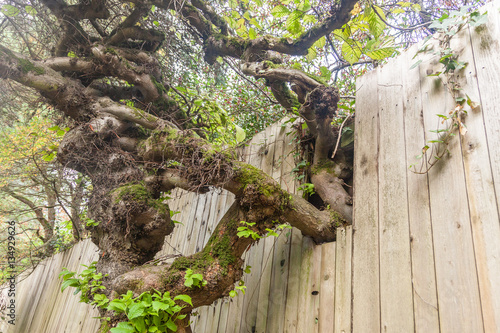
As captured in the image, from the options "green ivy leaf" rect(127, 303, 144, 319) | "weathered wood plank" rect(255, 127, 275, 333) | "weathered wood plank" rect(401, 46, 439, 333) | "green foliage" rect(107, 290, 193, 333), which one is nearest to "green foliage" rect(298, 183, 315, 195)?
"weathered wood plank" rect(255, 127, 275, 333)

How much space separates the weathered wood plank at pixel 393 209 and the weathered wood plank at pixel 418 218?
0.08ft

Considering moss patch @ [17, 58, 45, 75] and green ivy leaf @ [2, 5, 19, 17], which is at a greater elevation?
green ivy leaf @ [2, 5, 19, 17]

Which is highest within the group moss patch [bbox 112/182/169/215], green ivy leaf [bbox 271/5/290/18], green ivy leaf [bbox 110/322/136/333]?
green ivy leaf [bbox 271/5/290/18]

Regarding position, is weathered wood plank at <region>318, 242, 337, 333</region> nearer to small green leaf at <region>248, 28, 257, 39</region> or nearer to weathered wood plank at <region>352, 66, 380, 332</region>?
weathered wood plank at <region>352, 66, 380, 332</region>

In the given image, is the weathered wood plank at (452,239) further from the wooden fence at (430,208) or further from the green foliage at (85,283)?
the green foliage at (85,283)

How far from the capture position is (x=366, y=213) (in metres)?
1.56

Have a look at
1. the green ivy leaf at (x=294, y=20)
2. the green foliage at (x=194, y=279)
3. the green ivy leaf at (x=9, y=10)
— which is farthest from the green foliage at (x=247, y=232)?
the green ivy leaf at (x=9, y=10)

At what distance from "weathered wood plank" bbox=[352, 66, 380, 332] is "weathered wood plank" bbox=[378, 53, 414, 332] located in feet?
0.10

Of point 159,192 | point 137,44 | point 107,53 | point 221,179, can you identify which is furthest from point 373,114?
point 137,44

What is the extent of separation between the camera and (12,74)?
219 centimetres

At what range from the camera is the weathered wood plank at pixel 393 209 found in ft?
4.17

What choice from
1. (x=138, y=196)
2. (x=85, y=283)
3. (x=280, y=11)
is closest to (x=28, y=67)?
(x=138, y=196)

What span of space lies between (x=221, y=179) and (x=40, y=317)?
167 inches

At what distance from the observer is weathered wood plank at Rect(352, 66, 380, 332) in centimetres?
137
